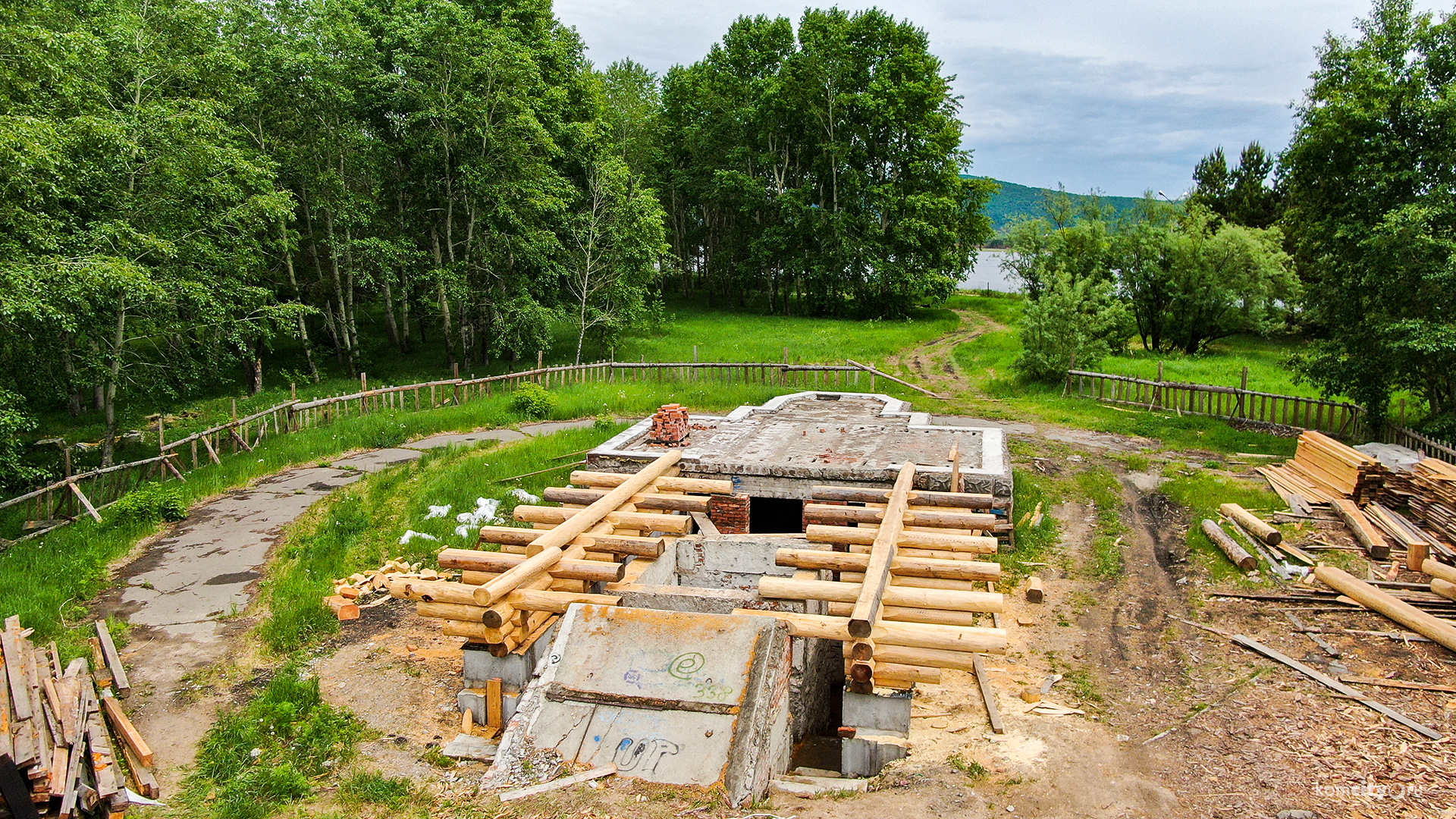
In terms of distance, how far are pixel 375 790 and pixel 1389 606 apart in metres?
10.4

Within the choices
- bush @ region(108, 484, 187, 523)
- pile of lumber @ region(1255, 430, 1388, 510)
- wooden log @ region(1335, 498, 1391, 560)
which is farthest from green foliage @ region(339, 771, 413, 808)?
pile of lumber @ region(1255, 430, 1388, 510)

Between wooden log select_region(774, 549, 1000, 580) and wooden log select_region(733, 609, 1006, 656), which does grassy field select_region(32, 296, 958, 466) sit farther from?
wooden log select_region(733, 609, 1006, 656)

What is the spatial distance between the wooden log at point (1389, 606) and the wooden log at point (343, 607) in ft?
37.5

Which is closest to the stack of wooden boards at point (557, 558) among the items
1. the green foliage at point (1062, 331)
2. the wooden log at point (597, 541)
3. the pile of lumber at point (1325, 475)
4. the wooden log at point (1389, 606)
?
the wooden log at point (597, 541)

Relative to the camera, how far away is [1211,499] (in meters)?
14.2

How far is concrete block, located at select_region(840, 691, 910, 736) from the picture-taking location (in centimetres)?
679

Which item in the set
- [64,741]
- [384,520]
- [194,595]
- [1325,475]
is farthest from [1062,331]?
[64,741]

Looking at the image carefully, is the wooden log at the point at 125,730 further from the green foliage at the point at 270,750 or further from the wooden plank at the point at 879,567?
the wooden plank at the point at 879,567

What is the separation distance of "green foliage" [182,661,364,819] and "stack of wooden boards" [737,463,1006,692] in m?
3.70

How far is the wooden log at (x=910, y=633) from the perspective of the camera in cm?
624

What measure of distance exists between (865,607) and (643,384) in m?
18.9

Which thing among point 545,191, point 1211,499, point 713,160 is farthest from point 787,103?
point 1211,499

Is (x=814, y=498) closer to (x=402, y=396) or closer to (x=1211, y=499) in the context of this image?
(x=1211, y=499)

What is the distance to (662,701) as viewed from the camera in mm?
6430
